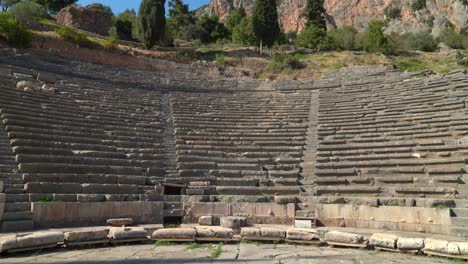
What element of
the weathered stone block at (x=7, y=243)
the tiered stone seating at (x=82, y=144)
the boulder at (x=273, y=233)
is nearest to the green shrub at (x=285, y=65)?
the tiered stone seating at (x=82, y=144)

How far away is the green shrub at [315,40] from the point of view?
33344 mm

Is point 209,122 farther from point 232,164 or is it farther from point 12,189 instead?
point 12,189

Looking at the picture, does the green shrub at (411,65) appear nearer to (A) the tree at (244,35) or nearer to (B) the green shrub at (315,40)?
(B) the green shrub at (315,40)

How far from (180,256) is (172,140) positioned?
6762 millimetres

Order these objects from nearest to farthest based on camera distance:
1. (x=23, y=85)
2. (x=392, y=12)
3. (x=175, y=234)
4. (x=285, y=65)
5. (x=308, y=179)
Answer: (x=175, y=234) < (x=308, y=179) < (x=23, y=85) < (x=285, y=65) < (x=392, y=12)

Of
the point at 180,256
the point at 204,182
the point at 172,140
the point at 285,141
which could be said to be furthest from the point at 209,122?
the point at 180,256

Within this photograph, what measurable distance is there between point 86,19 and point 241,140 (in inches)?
893

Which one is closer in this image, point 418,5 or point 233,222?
A: point 233,222

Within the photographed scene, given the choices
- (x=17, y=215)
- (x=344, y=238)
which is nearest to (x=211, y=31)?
(x=17, y=215)

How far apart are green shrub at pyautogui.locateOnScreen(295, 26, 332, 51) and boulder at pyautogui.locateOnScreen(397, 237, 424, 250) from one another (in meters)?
27.6

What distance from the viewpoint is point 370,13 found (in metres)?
70.2

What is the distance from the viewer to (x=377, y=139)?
40.1 feet

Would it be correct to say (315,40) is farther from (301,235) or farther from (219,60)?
(301,235)

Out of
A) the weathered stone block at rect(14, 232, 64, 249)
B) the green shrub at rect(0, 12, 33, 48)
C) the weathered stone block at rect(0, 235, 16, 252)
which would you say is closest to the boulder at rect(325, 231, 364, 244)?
the weathered stone block at rect(14, 232, 64, 249)
